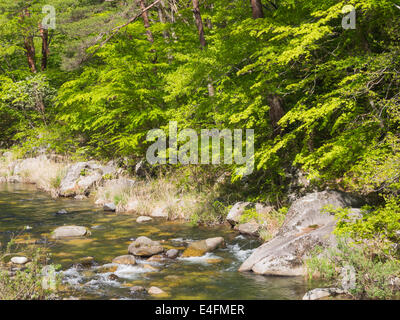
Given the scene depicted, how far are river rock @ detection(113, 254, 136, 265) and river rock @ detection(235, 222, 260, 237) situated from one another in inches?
127

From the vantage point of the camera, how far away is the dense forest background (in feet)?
24.8

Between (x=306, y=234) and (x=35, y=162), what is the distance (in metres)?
17.2

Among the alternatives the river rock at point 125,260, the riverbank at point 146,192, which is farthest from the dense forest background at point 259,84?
the river rock at point 125,260

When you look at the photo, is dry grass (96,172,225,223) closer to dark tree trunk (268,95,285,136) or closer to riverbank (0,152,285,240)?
riverbank (0,152,285,240)

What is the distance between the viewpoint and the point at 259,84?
9047mm

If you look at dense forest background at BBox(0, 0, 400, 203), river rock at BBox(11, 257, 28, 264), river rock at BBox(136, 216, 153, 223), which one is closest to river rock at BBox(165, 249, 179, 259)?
dense forest background at BBox(0, 0, 400, 203)

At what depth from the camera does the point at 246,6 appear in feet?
40.8

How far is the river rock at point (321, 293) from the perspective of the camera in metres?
5.85

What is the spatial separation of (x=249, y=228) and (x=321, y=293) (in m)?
4.33

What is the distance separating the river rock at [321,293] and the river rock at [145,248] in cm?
370

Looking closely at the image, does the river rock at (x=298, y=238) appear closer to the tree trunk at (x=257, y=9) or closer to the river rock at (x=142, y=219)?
the river rock at (x=142, y=219)
